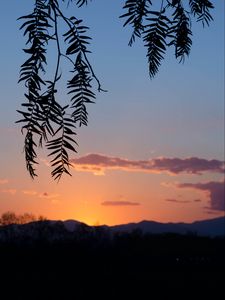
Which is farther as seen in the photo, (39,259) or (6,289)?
(39,259)

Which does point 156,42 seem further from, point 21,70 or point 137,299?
point 137,299

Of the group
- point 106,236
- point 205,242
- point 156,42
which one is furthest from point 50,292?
point 156,42

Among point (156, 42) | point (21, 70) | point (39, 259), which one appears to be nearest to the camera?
point (21, 70)

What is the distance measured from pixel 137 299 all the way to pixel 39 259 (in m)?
18.1

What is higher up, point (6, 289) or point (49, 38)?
point (49, 38)

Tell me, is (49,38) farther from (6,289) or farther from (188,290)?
(188,290)

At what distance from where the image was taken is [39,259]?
8131 cm

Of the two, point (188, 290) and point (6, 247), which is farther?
point (6, 247)

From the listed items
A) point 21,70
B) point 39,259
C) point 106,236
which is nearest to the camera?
point 21,70

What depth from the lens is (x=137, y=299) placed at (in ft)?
225

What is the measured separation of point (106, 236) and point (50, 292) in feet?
127

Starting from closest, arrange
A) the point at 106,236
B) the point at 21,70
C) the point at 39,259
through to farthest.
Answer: the point at 21,70 → the point at 39,259 → the point at 106,236

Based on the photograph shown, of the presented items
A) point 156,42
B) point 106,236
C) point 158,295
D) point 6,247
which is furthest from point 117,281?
point 156,42

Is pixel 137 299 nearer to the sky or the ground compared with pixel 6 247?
nearer to the ground
